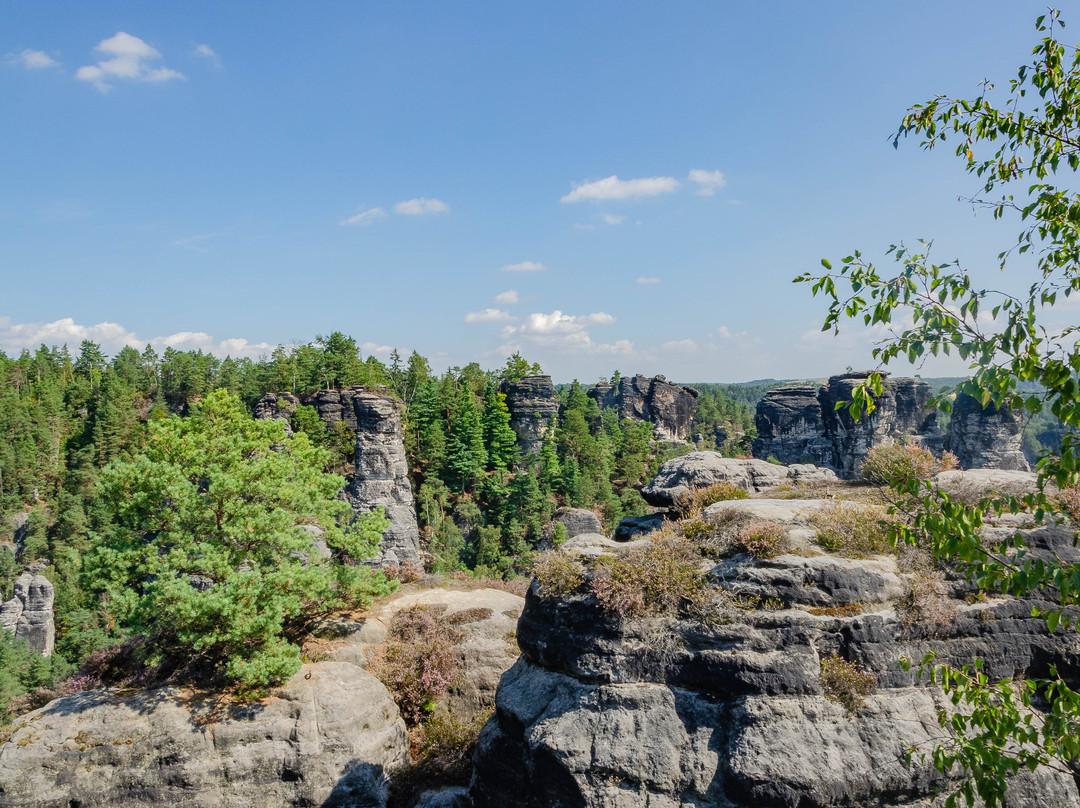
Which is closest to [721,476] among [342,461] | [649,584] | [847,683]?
[649,584]

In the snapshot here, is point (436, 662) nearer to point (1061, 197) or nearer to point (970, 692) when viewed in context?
point (970, 692)

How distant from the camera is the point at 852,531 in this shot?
10.7m

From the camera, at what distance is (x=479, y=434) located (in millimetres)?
64250

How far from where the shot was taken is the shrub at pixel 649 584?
9992mm

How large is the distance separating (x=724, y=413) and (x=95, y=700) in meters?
130

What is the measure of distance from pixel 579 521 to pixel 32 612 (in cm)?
5441

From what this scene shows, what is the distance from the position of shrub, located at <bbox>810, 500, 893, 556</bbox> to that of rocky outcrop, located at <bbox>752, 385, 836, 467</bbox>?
7025cm

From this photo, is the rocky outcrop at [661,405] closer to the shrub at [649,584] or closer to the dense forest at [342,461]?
the dense forest at [342,461]

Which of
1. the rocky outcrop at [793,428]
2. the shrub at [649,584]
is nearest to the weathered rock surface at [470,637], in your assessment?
the shrub at [649,584]

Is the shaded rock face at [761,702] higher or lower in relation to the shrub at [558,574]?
lower

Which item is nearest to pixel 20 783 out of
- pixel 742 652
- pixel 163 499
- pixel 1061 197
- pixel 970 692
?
pixel 163 499

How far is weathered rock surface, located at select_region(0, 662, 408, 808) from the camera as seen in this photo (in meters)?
12.0

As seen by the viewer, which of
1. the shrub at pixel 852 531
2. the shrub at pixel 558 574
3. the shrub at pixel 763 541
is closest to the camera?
the shrub at pixel 763 541

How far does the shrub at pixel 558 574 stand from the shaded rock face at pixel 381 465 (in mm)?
46578
